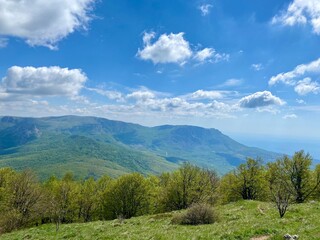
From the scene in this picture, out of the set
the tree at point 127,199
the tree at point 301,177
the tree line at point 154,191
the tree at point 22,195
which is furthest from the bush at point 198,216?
the tree at point 127,199

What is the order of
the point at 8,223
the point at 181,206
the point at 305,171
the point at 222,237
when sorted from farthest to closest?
the point at 181,206
the point at 305,171
the point at 8,223
the point at 222,237

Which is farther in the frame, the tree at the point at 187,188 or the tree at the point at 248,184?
the tree at the point at 248,184

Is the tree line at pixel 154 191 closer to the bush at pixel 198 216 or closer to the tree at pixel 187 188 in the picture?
the tree at pixel 187 188

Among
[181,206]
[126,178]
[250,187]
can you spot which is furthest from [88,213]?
[250,187]

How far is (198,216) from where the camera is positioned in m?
26.8

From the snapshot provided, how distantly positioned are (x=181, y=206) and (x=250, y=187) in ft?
58.6

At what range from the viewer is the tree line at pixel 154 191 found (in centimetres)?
5847

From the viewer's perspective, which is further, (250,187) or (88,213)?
(88,213)

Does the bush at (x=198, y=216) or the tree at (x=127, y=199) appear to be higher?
the bush at (x=198, y=216)

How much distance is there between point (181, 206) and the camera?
63875mm

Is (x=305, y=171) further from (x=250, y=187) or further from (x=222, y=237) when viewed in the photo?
(x=222, y=237)

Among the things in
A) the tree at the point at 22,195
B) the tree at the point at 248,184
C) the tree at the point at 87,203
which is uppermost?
the tree at the point at 248,184

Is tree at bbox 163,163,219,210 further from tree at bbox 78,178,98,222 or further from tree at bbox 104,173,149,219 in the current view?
tree at bbox 78,178,98,222

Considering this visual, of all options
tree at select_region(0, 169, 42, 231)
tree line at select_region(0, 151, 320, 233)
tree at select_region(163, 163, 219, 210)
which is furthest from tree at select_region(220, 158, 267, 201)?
tree at select_region(0, 169, 42, 231)
